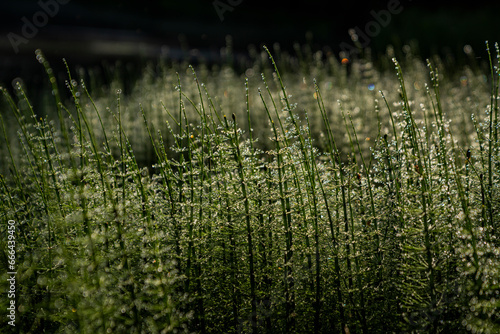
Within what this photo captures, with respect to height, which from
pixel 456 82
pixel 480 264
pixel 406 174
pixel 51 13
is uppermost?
pixel 51 13

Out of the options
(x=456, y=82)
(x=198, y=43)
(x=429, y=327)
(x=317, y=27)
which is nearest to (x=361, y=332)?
(x=429, y=327)

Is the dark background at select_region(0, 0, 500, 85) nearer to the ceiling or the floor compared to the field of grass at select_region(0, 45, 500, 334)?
nearer to the ceiling

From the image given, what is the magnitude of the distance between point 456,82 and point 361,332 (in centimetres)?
382

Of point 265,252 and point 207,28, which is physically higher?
point 207,28

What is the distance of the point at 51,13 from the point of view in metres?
8.20

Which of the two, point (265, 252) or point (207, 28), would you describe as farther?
point (207, 28)

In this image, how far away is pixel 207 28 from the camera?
436 inches

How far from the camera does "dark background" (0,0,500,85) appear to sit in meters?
7.52

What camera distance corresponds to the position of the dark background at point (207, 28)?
752 centimetres

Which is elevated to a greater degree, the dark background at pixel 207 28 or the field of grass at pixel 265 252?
the dark background at pixel 207 28

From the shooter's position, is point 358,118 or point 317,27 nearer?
point 358,118

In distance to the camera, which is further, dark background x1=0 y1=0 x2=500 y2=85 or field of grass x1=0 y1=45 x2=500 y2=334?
dark background x1=0 y1=0 x2=500 y2=85

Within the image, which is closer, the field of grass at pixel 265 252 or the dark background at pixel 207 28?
the field of grass at pixel 265 252

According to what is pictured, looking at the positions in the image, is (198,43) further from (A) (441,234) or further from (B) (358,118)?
(A) (441,234)
